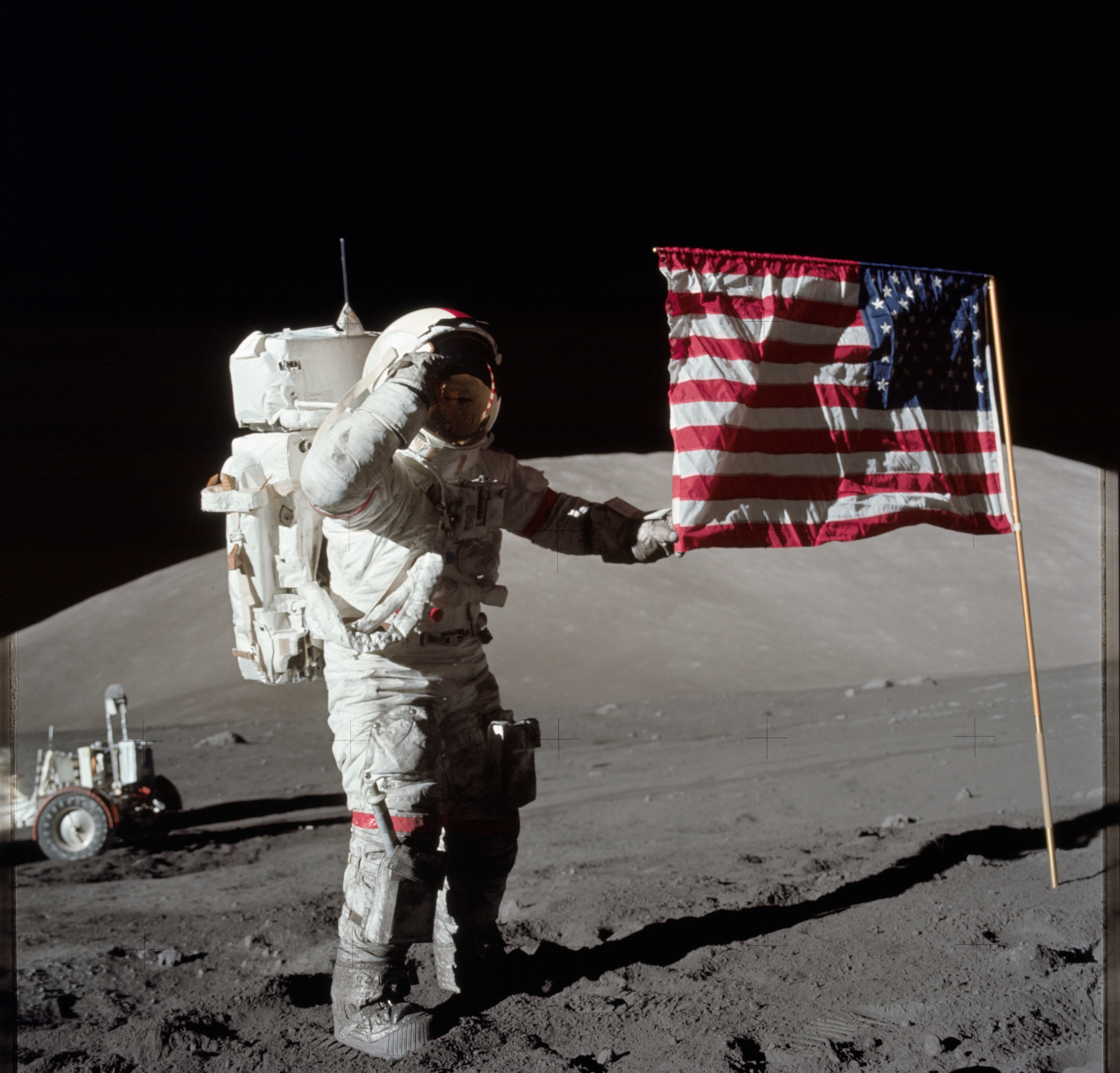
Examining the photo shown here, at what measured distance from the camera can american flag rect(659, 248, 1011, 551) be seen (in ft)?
8.71

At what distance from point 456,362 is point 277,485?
2.12 feet

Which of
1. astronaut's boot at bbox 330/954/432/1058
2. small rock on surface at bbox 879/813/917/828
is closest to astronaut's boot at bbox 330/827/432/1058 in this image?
astronaut's boot at bbox 330/954/432/1058

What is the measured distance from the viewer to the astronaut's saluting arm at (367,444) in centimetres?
212

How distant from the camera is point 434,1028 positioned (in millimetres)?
2305

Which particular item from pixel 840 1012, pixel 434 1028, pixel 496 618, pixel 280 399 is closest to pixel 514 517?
pixel 280 399

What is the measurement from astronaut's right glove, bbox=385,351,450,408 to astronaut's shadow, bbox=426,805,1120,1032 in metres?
1.39

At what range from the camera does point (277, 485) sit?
2.66 meters

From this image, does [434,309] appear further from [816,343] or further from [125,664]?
[125,664]

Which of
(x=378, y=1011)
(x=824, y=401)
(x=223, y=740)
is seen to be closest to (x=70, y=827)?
(x=223, y=740)

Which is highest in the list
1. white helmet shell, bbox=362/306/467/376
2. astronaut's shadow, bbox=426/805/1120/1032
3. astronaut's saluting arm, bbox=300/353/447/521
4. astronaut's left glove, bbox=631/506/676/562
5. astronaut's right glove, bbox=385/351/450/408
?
white helmet shell, bbox=362/306/467/376

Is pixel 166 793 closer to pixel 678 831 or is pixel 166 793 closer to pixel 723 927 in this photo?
→ pixel 678 831

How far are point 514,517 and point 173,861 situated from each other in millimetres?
2449

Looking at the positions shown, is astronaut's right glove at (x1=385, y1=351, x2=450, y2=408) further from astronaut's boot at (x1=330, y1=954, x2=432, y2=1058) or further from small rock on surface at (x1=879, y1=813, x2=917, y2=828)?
small rock on surface at (x1=879, y1=813, x2=917, y2=828)

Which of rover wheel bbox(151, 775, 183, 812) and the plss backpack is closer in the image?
the plss backpack
